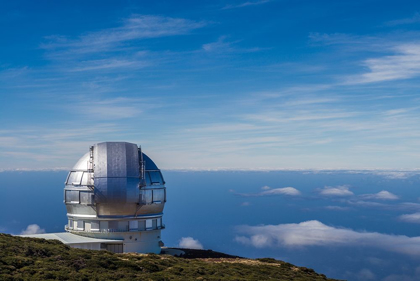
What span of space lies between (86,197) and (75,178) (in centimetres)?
238

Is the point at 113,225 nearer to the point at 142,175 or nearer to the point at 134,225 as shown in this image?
the point at 134,225

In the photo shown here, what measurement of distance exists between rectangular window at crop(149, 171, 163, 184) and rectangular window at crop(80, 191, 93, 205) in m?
5.69

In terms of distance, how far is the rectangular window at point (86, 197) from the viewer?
1612 inches

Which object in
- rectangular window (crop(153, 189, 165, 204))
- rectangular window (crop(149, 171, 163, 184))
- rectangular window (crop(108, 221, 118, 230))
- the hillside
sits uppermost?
rectangular window (crop(149, 171, 163, 184))

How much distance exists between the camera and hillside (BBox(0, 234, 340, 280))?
2416cm

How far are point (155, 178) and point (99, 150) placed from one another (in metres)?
5.77

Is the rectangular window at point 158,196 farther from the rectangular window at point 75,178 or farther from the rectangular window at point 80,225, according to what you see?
the rectangular window at point 75,178

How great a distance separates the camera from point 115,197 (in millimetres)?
40656

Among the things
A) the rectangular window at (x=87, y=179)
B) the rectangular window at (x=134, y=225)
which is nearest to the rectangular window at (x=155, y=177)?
the rectangular window at (x=134, y=225)

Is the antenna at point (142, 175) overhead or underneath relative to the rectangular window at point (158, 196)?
overhead

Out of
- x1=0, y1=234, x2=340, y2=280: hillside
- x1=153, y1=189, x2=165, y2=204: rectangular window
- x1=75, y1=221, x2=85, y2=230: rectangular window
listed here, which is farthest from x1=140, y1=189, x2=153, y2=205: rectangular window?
x1=0, y1=234, x2=340, y2=280: hillside

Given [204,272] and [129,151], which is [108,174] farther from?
[204,272]

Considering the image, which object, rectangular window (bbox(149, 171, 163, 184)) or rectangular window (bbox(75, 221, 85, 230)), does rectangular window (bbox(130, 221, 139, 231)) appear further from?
rectangular window (bbox(75, 221, 85, 230))

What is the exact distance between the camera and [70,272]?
2488 cm
